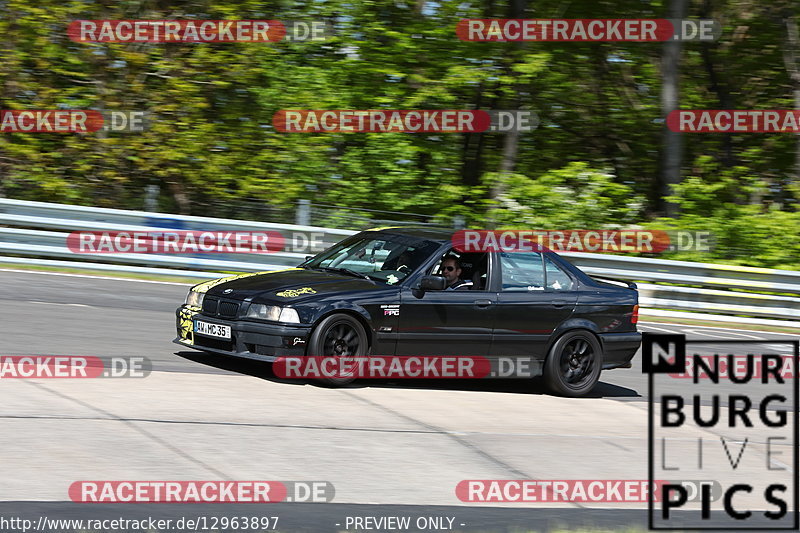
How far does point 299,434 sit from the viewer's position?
25.0ft

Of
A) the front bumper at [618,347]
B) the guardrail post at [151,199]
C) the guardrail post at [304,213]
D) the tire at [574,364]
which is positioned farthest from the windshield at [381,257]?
the guardrail post at [151,199]

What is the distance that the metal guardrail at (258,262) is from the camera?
1591 centimetres

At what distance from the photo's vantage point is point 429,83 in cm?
2120

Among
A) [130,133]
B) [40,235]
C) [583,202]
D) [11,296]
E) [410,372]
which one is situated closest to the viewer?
[410,372]

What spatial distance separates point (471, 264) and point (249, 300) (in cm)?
225

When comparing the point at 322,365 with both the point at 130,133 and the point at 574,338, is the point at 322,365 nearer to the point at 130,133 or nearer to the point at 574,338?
the point at 574,338

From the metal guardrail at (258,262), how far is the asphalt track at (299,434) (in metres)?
4.40

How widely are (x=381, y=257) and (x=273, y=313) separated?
1.49 meters

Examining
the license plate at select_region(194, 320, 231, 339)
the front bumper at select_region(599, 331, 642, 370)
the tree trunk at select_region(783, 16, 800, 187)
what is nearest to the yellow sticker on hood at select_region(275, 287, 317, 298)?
the license plate at select_region(194, 320, 231, 339)

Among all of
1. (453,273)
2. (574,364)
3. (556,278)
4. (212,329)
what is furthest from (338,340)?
(574,364)

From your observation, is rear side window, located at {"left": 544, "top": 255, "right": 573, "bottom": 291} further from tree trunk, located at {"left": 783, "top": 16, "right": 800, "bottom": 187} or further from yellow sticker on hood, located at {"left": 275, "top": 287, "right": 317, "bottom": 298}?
tree trunk, located at {"left": 783, "top": 16, "right": 800, "bottom": 187}

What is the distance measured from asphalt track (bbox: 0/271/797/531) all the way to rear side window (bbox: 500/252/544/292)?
1.05 metres

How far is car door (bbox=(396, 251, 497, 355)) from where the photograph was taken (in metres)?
9.63

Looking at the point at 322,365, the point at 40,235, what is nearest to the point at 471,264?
the point at 322,365
